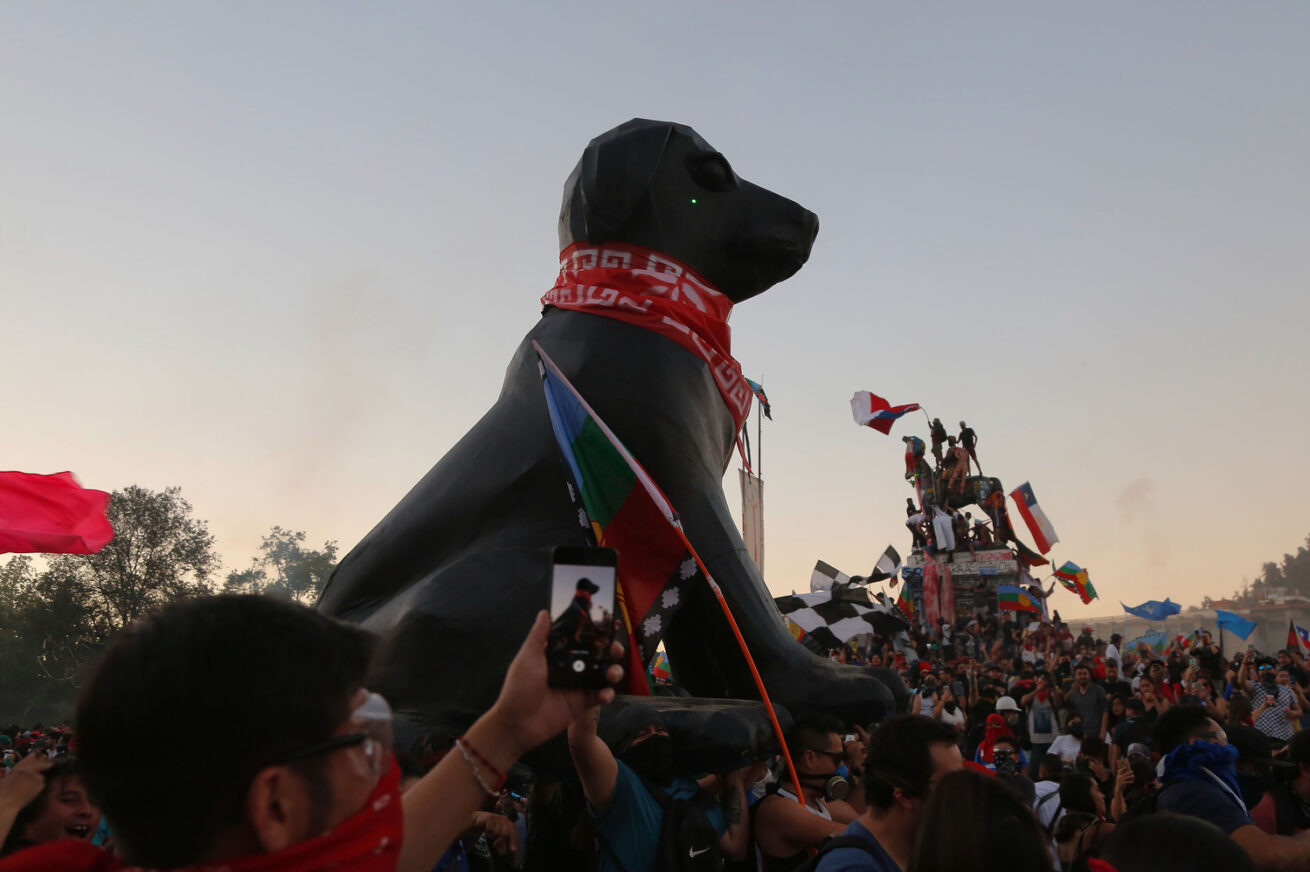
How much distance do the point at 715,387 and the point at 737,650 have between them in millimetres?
1211

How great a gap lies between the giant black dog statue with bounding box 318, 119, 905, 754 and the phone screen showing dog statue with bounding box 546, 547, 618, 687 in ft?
7.04

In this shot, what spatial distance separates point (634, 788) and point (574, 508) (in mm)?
1584

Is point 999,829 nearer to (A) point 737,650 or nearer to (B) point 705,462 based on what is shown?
(A) point 737,650

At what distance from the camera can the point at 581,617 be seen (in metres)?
1.58

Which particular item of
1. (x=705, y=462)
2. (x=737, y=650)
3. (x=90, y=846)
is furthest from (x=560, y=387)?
(x=90, y=846)

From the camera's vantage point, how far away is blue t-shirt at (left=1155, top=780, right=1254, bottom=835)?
117 inches

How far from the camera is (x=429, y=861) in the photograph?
1444mm

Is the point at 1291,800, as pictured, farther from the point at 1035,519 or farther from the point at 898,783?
the point at 1035,519

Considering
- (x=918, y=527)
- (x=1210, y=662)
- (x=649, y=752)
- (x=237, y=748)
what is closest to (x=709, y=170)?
(x=649, y=752)

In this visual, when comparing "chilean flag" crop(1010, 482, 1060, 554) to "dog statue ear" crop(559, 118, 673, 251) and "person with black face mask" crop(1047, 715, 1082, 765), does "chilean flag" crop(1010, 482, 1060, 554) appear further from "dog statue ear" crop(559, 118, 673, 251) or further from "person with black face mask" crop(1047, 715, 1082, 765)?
"dog statue ear" crop(559, 118, 673, 251)

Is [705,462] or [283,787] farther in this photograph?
[705,462]

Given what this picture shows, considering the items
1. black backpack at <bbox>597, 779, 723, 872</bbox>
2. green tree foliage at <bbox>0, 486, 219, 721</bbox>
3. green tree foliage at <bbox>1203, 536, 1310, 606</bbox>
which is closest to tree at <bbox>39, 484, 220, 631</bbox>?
green tree foliage at <bbox>0, 486, 219, 721</bbox>

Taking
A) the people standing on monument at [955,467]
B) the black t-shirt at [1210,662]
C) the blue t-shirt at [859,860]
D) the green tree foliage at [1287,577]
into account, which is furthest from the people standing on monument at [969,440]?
the green tree foliage at [1287,577]

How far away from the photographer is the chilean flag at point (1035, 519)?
70.9 ft
